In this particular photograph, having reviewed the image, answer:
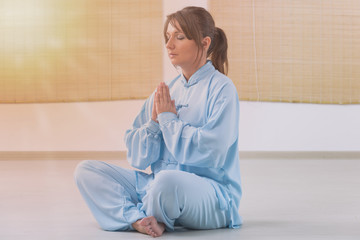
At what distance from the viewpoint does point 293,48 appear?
5387 millimetres

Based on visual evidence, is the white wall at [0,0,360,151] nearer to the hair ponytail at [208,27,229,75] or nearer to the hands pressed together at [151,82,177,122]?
the hair ponytail at [208,27,229,75]

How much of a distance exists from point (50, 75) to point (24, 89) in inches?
11.3

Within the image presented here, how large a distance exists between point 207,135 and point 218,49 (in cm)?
38

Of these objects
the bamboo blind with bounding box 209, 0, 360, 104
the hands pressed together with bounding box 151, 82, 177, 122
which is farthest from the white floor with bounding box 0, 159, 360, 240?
the bamboo blind with bounding box 209, 0, 360, 104

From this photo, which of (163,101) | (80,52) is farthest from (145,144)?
(80,52)

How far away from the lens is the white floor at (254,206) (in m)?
1.87

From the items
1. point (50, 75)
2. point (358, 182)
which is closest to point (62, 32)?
point (50, 75)

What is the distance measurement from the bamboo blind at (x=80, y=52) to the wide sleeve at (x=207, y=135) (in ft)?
11.7

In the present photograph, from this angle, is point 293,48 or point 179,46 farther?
point 293,48

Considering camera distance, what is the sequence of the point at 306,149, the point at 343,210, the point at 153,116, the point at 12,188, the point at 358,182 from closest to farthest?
the point at 153,116 → the point at 343,210 → the point at 12,188 → the point at 358,182 → the point at 306,149

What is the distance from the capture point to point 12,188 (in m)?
3.15

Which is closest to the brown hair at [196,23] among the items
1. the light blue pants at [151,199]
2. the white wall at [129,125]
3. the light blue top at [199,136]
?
the light blue top at [199,136]

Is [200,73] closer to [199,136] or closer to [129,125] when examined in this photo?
[199,136]

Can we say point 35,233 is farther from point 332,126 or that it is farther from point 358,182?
point 332,126
